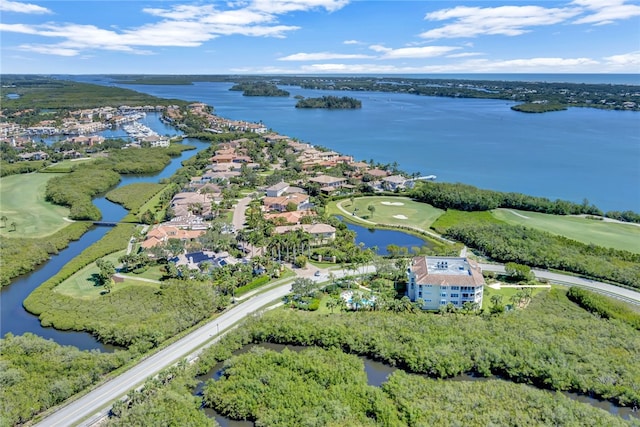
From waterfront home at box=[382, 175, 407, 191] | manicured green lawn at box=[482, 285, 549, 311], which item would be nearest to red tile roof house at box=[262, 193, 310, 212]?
waterfront home at box=[382, 175, 407, 191]

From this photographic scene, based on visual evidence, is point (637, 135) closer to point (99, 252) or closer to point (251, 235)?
point (251, 235)

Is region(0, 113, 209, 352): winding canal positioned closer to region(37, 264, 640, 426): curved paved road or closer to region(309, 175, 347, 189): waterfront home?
region(37, 264, 640, 426): curved paved road

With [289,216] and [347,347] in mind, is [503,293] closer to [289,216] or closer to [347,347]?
[347,347]

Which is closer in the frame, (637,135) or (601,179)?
(601,179)

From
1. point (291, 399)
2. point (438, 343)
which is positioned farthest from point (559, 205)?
point (291, 399)

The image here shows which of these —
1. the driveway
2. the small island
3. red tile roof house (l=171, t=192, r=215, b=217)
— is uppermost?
the small island

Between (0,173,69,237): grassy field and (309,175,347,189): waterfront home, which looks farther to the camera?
(309,175,347,189): waterfront home

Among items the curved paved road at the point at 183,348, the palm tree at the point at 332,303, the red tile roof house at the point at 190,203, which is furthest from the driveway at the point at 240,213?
the palm tree at the point at 332,303
